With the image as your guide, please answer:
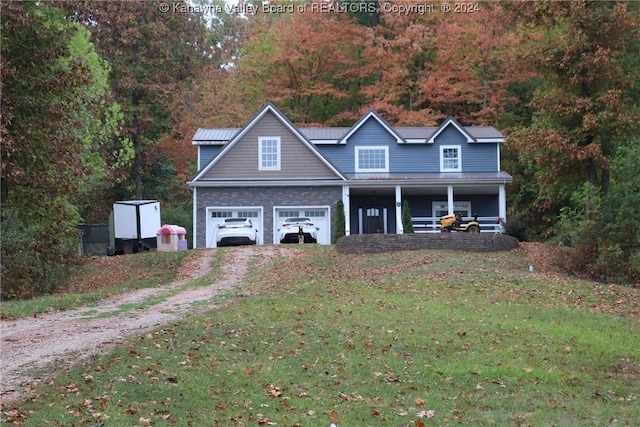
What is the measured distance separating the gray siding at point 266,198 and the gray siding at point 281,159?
540 millimetres

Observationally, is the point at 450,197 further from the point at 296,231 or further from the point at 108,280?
the point at 108,280

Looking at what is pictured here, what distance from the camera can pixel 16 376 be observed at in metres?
8.74

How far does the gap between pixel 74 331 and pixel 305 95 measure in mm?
31683

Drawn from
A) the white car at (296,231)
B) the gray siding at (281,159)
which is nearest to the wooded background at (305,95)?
the gray siding at (281,159)

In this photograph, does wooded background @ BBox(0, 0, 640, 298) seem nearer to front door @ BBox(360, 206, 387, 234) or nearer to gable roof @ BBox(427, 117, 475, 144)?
gable roof @ BBox(427, 117, 475, 144)

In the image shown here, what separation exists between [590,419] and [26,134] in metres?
14.1

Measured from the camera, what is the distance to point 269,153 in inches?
1293

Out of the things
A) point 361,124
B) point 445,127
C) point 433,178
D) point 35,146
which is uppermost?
point 361,124

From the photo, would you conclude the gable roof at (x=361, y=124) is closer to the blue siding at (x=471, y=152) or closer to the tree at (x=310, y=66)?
the blue siding at (x=471, y=152)

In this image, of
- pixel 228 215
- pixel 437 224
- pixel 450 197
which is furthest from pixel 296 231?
pixel 437 224

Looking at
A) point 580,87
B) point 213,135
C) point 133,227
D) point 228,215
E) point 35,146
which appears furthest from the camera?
point 213,135

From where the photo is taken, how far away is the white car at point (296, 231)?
99.4 feet

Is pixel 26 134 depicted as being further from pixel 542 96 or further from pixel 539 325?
pixel 542 96

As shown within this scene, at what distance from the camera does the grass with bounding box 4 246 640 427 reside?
7.75 metres
